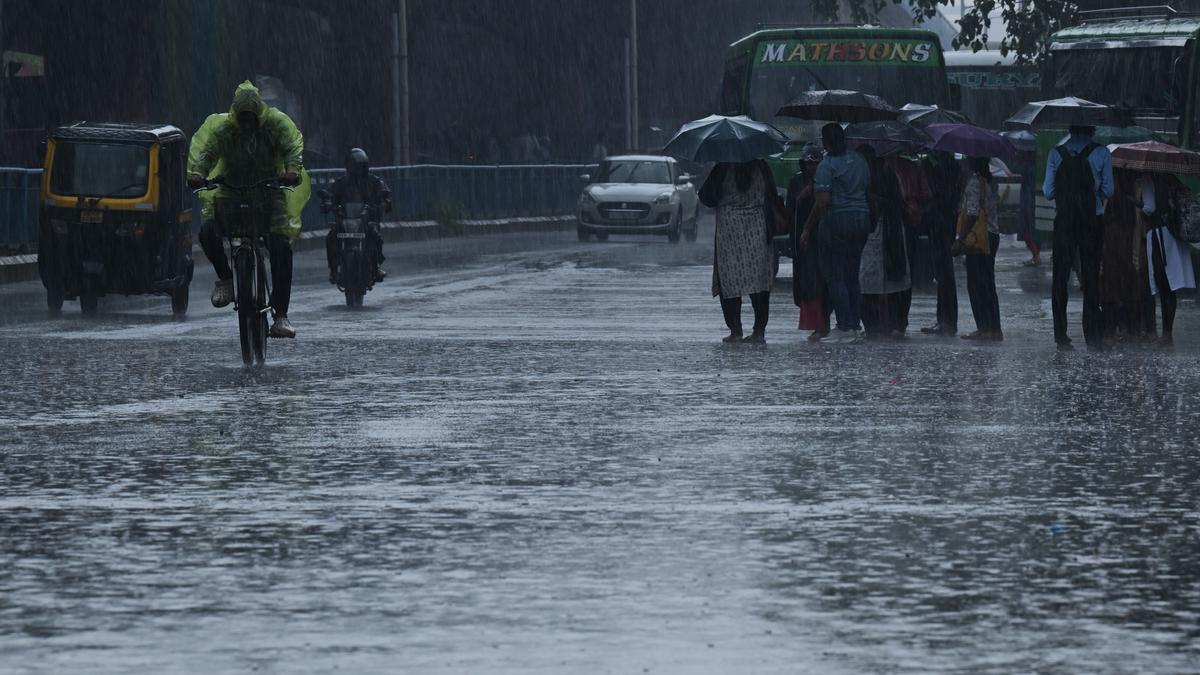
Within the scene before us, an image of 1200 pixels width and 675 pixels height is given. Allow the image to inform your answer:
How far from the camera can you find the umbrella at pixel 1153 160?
1709cm

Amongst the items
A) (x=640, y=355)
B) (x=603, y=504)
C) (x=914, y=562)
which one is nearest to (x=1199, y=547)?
(x=914, y=562)

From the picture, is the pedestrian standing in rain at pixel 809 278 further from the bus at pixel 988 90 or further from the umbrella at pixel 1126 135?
the bus at pixel 988 90

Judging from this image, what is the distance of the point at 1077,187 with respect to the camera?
16.9 m

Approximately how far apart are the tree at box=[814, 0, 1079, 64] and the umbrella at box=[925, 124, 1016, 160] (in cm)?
1817

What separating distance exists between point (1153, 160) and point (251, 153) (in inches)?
256

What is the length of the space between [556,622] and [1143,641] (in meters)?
1.56

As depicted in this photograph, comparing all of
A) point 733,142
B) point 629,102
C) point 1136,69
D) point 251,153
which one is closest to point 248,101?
point 251,153

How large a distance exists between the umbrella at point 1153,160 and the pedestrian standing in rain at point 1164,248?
8.2 inches

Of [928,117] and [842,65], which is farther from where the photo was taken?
[842,65]

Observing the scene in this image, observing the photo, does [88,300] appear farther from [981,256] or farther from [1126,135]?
[1126,135]

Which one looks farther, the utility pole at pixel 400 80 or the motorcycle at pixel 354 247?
the utility pole at pixel 400 80

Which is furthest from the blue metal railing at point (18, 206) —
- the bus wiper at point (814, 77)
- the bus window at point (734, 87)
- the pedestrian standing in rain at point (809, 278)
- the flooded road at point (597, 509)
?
the pedestrian standing in rain at point (809, 278)

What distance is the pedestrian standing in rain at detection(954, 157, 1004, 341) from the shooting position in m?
18.0

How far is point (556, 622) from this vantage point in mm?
6598
